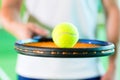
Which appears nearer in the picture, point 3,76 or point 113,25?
point 113,25

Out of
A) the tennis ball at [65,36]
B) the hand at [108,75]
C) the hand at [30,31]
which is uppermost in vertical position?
the hand at [30,31]

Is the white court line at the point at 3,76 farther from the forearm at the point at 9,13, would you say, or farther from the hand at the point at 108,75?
the hand at the point at 108,75

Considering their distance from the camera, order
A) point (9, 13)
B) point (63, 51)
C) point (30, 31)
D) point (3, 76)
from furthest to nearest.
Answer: point (3, 76) → point (9, 13) → point (30, 31) → point (63, 51)

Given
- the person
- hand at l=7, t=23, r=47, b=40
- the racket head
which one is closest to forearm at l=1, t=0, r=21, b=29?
the person

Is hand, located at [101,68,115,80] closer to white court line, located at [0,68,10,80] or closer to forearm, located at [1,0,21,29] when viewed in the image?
forearm, located at [1,0,21,29]

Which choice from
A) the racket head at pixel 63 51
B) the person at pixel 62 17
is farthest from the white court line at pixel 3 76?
the racket head at pixel 63 51

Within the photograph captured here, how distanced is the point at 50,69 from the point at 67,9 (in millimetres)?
387

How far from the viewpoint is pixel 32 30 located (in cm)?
64

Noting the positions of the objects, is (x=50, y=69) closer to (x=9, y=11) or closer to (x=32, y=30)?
(x=32, y=30)

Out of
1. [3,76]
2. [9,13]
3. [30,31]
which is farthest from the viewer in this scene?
[3,76]

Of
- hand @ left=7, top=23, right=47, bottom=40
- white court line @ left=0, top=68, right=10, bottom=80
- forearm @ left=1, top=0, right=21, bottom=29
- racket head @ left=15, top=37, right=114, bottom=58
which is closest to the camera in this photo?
racket head @ left=15, top=37, right=114, bottom=58

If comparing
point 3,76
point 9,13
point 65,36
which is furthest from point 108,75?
point 3,76

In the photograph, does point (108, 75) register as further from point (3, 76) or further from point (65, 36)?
point (3, 76)

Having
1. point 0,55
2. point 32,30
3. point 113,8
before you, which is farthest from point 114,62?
point 0,55
